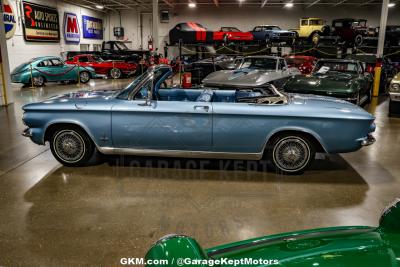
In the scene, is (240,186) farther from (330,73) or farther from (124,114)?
(330,73)

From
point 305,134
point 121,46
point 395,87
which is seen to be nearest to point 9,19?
point 121,46

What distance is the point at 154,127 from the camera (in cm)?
455

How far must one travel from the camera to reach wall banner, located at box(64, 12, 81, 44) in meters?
22.5

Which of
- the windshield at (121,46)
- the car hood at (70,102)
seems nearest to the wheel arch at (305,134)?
the car hood at (70,102)

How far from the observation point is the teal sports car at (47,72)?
14797 mm

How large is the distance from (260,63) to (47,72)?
10.4 m

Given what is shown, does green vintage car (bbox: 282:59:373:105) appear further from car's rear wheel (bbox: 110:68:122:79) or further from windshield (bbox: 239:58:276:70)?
car's rear wheel (bbox: 110:68:122:79)

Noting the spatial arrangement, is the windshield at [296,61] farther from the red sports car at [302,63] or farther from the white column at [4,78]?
the white column at [4,78]

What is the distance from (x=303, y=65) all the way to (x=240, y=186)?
12831mm

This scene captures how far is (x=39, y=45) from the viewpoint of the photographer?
65.0 feet

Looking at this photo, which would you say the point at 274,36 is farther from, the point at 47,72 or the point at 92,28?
the point at 92,28

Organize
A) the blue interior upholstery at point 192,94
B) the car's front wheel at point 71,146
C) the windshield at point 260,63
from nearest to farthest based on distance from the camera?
the car's front wheel at point 71,146 → the blue interior upholstery at point 192,94 → the windshield at point 260,63

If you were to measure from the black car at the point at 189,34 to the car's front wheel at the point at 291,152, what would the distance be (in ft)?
56.4

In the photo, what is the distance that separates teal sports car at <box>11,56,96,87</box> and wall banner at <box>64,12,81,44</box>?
24.2 feet
